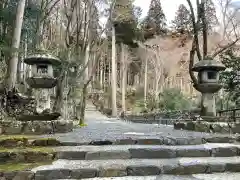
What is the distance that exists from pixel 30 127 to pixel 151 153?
273 centimetres

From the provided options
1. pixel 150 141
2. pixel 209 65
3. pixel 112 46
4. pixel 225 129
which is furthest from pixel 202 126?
A: pixel 112 46

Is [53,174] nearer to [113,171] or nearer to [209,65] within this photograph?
[113,171]

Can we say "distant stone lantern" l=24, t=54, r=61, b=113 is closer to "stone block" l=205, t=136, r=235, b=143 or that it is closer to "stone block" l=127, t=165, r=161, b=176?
"stone block" l=127, t=165, r=161, b=176

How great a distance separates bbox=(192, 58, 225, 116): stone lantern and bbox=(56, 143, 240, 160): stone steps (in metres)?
2.64

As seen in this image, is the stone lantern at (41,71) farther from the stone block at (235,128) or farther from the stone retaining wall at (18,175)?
the stone block at (235,128)

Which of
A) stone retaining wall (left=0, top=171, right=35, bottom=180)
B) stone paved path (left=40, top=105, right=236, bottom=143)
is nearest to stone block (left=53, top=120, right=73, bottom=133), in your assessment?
stone paved path (left=40, top=105, right=236, bottom=143)

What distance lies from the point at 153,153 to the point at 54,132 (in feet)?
8.39

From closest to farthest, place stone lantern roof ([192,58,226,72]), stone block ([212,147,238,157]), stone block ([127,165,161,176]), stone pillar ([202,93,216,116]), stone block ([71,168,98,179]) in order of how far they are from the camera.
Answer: stone block ([71,168,98,179]) < stone block ([127,165,161,176]) < stone block ([212,147,238,157]) < stone lantern roof ([192,58,226,72]) < stone pillar ([202,93,216,116])

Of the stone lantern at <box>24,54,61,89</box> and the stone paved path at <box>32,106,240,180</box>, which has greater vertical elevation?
the stone lantern at <box>24,54,61,89</box>

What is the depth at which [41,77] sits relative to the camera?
6.27 meters

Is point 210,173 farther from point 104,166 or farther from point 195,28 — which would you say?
point 195,28

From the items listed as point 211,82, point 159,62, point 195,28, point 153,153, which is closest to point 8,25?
point 195,28

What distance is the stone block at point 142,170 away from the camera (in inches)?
137

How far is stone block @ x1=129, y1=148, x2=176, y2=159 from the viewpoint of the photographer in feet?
13.1
